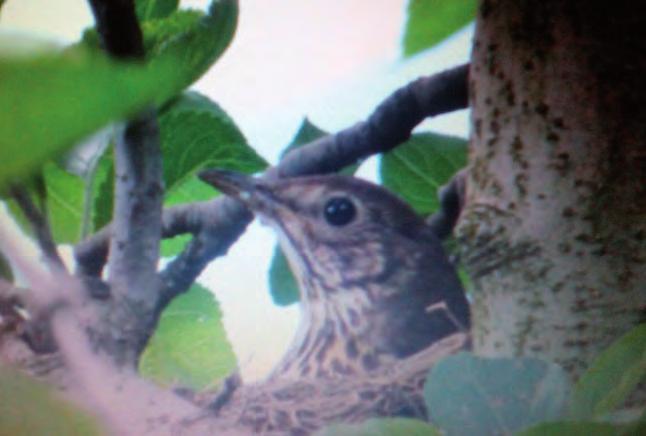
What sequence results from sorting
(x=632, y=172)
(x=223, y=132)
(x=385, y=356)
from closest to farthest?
(x=632, y=172) < (x=223, y=132) < (x=385, y=356)

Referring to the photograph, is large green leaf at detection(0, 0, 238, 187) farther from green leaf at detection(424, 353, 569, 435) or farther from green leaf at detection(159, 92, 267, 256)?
green leaf at detection(159, 92, 267, 256)

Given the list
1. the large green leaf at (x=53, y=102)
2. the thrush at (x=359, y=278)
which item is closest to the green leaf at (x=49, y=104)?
the large green leaf at (x=53, y=102)

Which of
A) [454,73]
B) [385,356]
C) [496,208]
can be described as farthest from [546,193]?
[385,356]

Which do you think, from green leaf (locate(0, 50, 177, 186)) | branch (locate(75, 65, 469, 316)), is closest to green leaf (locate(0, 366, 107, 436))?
green leaf (locate(0, 50, 177, 186))

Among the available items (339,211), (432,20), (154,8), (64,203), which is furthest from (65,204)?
(339,211)

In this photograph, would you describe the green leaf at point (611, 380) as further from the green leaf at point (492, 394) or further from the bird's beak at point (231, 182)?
the bird's beak at point (231, 182)

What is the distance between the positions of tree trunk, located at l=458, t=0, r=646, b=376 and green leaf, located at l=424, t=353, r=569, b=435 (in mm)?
124

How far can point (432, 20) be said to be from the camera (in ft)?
1.38

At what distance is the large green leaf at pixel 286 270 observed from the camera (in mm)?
548

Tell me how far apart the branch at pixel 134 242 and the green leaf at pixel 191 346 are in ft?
0.34

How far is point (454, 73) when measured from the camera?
52cm

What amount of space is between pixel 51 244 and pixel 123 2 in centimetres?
11

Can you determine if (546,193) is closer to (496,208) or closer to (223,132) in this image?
(496,208)

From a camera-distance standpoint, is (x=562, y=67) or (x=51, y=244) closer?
(x=51, y=244)
